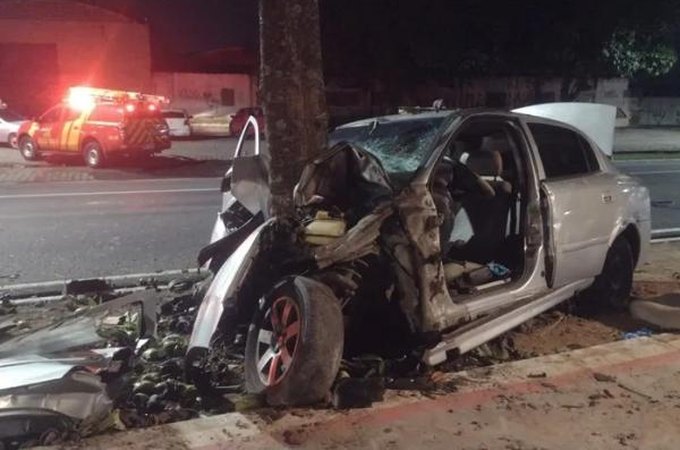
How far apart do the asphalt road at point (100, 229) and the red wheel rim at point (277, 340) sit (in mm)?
3910

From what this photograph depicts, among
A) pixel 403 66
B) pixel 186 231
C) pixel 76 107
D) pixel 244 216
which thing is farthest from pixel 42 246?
pixel 403 66

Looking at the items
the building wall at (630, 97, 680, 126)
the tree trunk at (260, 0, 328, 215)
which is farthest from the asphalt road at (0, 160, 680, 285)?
the building wall at (630, 97, 680, 126)

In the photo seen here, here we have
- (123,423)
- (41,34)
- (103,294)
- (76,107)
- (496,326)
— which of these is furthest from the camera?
(41,34)

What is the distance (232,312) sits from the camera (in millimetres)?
4504

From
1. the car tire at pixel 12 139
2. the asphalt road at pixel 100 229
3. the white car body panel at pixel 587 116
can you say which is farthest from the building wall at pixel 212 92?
the white car body panel at pixel 587 116

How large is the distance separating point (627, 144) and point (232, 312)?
83.9 feet

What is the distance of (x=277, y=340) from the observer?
166 inches

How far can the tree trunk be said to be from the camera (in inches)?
222

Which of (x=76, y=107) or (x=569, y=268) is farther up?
(x=76, y=107)

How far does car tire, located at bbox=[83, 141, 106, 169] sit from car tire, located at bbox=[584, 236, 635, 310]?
15.8 meters

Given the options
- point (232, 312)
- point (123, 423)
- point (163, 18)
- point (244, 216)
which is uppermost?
point (163, 18)

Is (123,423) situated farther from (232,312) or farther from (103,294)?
(103,294)

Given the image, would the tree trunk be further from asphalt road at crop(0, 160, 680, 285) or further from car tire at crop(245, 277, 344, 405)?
asphalt road at crop(0, 160, 680, 285)

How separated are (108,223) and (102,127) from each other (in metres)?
9.74
